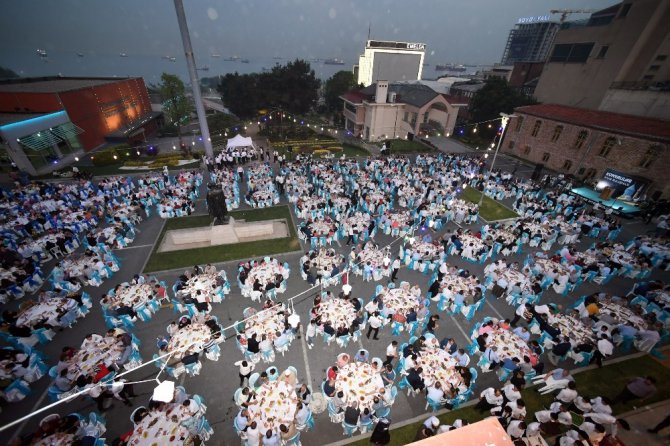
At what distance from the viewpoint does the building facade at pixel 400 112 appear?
38438mm

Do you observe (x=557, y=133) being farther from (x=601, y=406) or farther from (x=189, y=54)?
(x=189, y=54)

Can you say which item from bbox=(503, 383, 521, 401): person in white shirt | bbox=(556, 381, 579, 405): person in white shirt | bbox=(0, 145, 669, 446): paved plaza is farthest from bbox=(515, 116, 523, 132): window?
bbox=(503, 383, 521, 401): person in white shirt

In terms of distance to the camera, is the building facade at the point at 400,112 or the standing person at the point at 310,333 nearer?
the standing person at the point at 310,333

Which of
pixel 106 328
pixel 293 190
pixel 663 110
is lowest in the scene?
pixel 106 328

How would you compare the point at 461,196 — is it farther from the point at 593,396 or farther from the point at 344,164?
the point at 593,396

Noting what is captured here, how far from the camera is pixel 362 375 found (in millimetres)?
8445

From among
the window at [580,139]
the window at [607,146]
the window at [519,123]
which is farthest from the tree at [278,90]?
the window at [607,146]

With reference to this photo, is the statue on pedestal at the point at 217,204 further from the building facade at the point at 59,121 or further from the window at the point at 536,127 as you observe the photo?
the window at the point at 536,127

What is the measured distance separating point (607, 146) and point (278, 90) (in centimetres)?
4540

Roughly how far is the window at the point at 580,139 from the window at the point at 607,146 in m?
1.93

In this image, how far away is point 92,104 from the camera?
33938 millimetres

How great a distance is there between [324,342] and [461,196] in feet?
62.1

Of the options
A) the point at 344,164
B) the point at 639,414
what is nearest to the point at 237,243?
the point at 344,164

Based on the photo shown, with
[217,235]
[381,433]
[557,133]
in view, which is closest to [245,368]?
[381,433]
